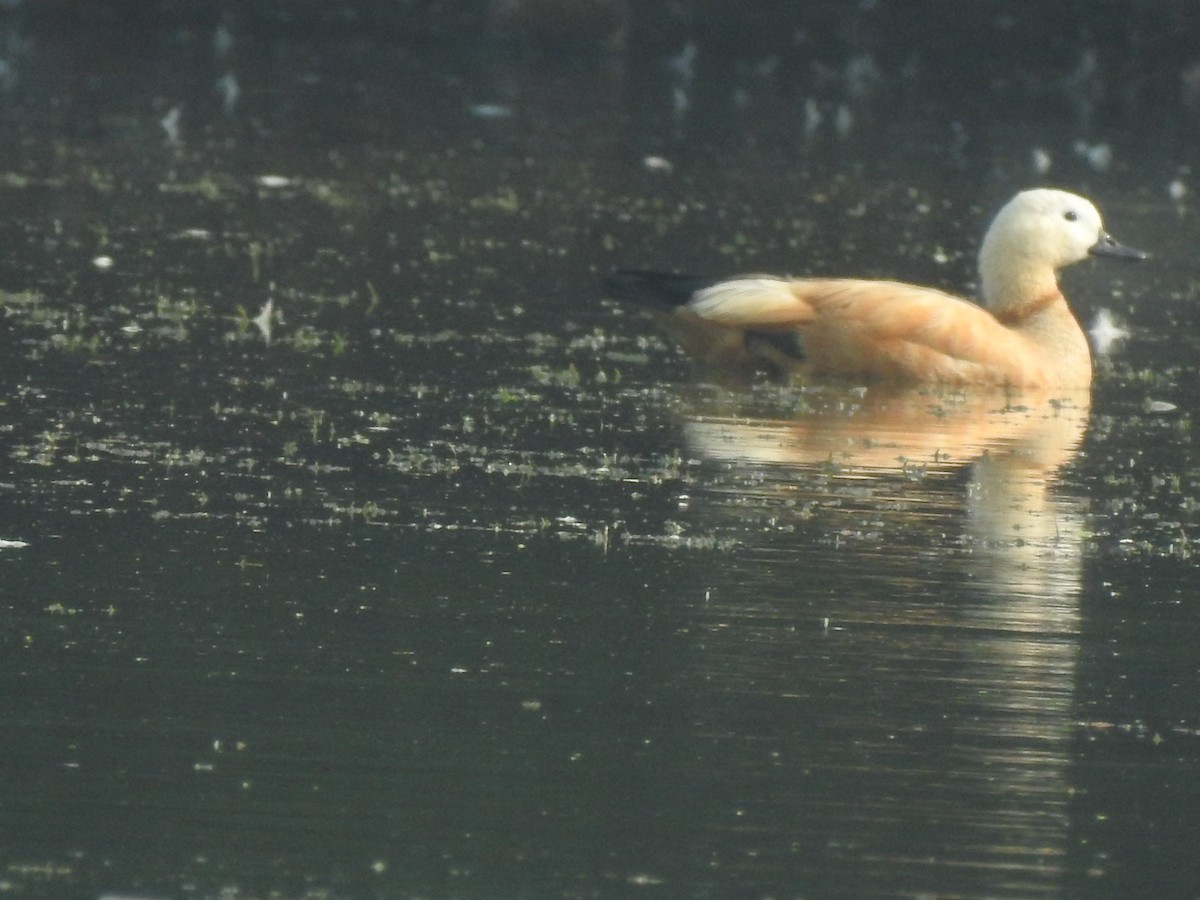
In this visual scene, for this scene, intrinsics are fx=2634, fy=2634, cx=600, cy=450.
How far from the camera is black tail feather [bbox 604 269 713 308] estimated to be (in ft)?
35.1

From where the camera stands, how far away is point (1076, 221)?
11.1 m

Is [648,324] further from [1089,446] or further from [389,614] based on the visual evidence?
[389,614]

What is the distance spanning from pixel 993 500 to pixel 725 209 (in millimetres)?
8853

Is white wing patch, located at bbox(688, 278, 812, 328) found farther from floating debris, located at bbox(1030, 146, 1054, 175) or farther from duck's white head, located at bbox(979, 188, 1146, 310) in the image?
floating debris, located at bbox(1030, 146, 1054, 175)

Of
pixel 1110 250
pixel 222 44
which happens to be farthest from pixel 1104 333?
pixel 222 44

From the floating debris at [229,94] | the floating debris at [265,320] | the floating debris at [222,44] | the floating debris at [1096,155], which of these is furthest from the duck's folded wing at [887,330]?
the floating debris at [222,44]

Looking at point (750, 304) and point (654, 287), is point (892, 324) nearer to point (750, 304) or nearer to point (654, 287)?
point (750, 304)

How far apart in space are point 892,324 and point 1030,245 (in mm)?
931

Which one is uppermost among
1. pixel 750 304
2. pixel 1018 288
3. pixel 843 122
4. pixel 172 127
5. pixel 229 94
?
pixel 843 122

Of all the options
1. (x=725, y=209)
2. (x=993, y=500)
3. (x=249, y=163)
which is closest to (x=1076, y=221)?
(x=993, y=500)

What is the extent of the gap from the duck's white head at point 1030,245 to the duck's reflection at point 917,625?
131 cm

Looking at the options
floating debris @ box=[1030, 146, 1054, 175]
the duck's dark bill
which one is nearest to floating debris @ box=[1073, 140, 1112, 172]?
floating debris @ box=[1030, 146, 1054, 175]

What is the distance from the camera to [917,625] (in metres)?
6.31

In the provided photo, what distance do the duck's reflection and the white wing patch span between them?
845mm
